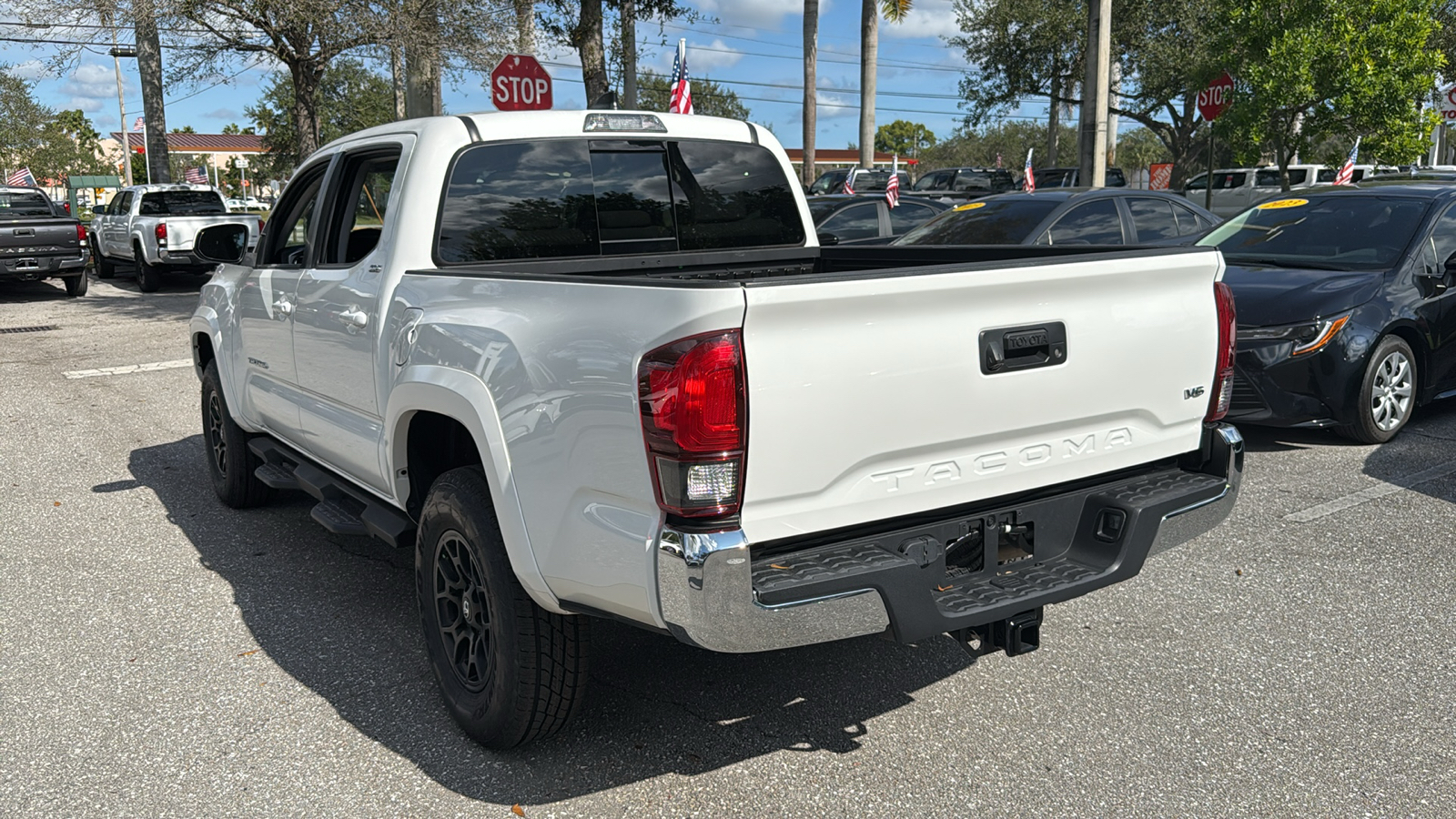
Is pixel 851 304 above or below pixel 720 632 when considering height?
above

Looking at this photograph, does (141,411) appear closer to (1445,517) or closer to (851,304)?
(851,304)

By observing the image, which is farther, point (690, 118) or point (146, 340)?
point (146, 340)

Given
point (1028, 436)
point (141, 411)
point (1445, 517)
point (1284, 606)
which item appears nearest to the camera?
point (1028, 436)

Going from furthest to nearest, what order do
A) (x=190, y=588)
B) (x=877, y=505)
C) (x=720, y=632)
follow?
1. (x=190, y=588)
2. (x=877, y=505)
3. (x=720, y=632)

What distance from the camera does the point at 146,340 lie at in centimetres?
1373

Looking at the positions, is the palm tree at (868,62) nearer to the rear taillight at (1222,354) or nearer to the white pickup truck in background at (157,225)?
the white pickup truck in background at (157,225)

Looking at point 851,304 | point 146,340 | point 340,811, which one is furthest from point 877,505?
point 146,340

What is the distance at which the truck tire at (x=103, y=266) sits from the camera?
22.6m

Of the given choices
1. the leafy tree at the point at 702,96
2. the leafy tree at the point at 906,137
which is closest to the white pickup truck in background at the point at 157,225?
the leafy tree at the point at 702,96

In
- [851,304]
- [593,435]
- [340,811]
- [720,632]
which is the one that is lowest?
[340,811]

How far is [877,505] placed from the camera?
2936 mm

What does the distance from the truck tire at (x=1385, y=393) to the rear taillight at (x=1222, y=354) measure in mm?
4067

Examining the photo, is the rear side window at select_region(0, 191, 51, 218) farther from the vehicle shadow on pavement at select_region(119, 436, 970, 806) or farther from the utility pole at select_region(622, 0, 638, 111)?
the vehicle shadow on pavement at select_region(119, 436, 970, 806)

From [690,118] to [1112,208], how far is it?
234 inches
